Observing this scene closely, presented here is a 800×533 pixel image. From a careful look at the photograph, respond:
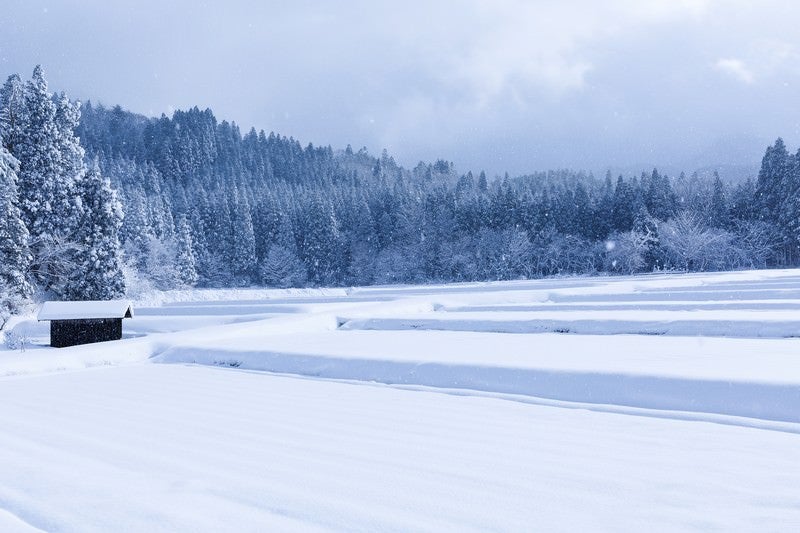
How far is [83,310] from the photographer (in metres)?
19.5

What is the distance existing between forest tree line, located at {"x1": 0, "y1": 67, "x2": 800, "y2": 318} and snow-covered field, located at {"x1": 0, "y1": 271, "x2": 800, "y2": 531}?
21.5 m

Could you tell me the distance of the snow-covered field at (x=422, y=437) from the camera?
3438 mm

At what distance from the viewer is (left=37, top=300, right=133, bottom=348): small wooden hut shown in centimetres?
1927

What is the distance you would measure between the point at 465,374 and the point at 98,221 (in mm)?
29070

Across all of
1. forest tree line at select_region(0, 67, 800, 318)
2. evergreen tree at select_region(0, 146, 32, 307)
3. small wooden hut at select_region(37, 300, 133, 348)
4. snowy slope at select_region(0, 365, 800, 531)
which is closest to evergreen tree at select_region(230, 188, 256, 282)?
forest tree line at select_region(0, 67, 800, 318)

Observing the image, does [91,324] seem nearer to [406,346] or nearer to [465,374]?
[406,346]

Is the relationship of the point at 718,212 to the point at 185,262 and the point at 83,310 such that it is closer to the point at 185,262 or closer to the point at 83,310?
the point at 185,262

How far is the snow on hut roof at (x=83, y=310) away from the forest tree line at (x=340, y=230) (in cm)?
847

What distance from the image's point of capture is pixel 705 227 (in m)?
57.4

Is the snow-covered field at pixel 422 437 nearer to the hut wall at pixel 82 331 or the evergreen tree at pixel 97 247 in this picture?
the hut wall at pixel 82 331

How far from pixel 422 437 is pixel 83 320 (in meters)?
17.9

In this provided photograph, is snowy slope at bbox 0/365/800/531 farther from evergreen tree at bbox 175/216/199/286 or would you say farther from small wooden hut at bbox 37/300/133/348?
evergreen tree at bbox 175/216/199/286

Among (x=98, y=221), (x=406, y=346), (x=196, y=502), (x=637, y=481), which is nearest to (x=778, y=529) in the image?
(x=637, y=481)

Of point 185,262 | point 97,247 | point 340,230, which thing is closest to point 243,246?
point 340,230
